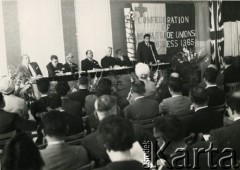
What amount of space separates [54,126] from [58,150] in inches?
7.0

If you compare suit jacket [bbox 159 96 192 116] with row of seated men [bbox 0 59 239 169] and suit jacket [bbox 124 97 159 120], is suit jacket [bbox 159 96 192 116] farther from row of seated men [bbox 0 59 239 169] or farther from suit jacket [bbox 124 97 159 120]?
suit jacket [bbox 124 97 159 120]

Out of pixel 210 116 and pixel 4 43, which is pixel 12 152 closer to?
pixel 210 116

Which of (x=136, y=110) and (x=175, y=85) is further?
(x=175, y=85)

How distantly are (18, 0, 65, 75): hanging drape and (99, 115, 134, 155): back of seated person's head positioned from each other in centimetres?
834

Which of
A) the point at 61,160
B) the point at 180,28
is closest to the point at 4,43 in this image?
the point at 180,28

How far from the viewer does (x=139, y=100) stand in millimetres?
4629

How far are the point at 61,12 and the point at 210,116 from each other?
773 cm

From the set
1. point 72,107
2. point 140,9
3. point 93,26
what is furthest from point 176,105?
point 140,9

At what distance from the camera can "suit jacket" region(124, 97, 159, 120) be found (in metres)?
4.52

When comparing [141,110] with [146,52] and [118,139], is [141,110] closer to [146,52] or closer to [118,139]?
[118,139]

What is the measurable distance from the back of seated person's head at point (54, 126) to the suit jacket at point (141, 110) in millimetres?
1666

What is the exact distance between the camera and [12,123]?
4.17m

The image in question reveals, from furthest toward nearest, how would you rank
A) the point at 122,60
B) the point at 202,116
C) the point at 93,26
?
the point at 93,26, the point at 122,60, the point at 202,116

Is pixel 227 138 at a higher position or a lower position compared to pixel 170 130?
lower
